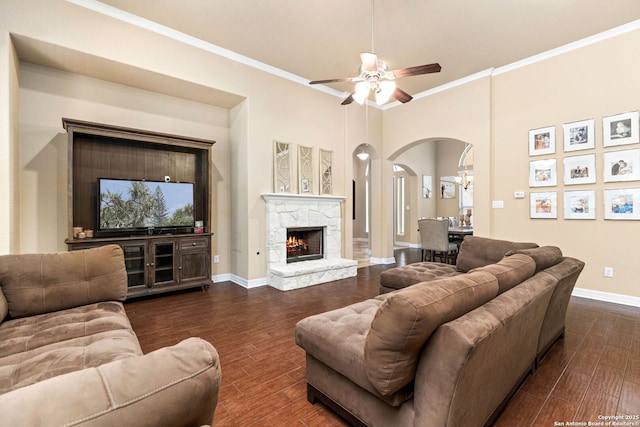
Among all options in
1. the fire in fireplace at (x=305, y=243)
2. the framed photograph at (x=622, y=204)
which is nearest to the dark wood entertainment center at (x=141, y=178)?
the fire in fireplace at (x=305, y=243)

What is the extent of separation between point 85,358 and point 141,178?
135 inches

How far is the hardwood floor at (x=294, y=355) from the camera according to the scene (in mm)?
1791

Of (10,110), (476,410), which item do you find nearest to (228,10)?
(10,110)

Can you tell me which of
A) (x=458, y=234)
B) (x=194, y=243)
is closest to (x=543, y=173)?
(x=458, y=234)

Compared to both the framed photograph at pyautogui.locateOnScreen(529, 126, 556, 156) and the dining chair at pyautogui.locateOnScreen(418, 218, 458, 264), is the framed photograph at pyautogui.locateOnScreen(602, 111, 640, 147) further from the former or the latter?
the dining chair at pyautogui.locateOnScreen(418, 218, 458, 264)

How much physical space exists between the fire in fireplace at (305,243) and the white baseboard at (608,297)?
3.81 m

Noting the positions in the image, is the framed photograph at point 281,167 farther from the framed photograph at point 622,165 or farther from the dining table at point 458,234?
the framed photograph at point 622,165

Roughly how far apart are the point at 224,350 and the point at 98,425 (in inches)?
86.8

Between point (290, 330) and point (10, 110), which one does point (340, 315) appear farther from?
point (10, 110)

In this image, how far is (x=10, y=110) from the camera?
3.00m

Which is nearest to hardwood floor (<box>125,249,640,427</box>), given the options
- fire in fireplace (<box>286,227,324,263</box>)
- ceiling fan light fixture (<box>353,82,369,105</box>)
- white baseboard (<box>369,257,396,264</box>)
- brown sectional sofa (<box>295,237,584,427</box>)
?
brown sectional sofa (<box>295,237,584,427</box>)

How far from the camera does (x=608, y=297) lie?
3.87 meters

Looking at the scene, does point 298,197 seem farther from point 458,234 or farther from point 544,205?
point 544,205

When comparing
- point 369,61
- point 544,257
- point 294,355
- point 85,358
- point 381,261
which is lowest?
point 294,355
